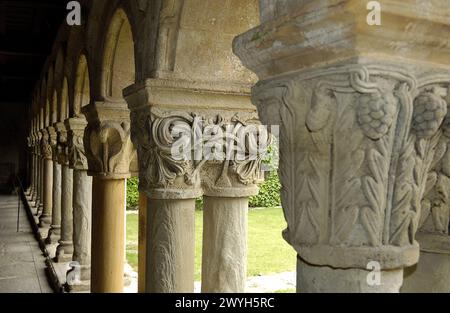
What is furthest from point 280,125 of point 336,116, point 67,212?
point 67,212

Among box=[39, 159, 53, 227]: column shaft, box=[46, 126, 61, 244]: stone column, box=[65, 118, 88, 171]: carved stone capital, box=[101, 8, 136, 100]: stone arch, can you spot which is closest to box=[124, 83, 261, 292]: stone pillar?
box=[101, 8, 136, 100]: stone arch

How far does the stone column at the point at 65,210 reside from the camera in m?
6.82

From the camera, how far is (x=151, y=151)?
2.66 m

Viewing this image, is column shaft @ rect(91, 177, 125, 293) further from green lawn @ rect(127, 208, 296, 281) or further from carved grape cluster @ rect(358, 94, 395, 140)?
green lawn @ rect(127, 208, 296, 281)

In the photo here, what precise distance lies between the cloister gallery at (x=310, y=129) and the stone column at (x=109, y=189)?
1266 mm

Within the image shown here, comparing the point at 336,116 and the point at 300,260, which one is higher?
the point at 336,116

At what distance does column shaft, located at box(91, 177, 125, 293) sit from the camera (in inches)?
166

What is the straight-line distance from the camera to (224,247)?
9.56ft

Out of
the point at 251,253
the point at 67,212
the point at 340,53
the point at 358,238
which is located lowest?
the point at 251,253

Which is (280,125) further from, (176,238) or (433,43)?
(176,238)

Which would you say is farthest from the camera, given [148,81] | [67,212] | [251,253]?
[251,253]

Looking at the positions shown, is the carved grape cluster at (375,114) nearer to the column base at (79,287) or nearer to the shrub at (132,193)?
the column base at (79,287)

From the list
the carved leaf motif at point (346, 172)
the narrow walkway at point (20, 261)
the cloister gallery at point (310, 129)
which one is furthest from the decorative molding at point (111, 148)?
the carved leaf motif at point (346, 172)
